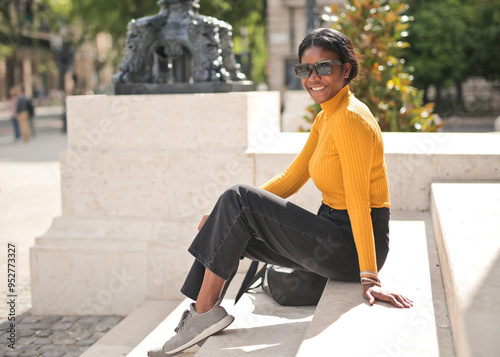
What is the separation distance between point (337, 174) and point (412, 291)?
0.65 meters

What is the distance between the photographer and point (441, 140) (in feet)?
16.5

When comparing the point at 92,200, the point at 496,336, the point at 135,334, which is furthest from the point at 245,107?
the point at 496,336

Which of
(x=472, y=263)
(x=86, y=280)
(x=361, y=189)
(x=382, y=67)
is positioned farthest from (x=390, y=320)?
(x=382, y=67)

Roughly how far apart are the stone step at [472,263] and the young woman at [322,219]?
366 mm

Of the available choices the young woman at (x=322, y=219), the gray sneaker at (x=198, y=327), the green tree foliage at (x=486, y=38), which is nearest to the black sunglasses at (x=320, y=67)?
the young woman at (x=322, y=219)

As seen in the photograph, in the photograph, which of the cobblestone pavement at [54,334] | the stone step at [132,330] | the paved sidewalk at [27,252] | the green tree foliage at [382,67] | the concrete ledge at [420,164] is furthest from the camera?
the green tree foliage at [382,67]

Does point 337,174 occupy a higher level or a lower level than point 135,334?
higher

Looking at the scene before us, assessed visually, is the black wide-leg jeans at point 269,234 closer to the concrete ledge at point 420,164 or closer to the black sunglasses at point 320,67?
the black sunglasses at point 320,67

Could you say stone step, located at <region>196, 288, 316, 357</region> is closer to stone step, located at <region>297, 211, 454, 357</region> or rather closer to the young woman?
the young woman

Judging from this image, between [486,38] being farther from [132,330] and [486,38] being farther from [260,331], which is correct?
[260,331]

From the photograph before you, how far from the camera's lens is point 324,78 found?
326 cm

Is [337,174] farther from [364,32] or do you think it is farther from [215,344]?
[364,32]

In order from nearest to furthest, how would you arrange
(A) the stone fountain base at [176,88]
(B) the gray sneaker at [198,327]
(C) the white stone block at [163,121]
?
(B) the gray sneaker at [198,327]
(C) the white stone block at [163,121]
(A) the stone fountain base at [176,88]

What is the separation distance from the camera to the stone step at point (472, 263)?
6.85 ft
